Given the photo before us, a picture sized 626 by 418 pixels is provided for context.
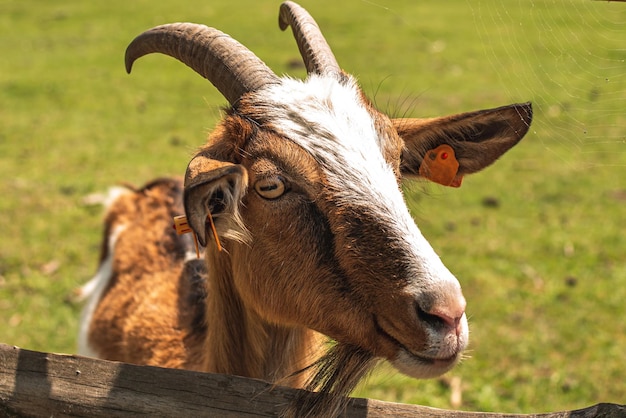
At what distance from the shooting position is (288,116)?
268 centimetres

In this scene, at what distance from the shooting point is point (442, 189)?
9.04m

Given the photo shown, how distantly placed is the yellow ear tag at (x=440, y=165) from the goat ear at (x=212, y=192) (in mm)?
920

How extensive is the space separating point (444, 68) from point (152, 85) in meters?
5.77

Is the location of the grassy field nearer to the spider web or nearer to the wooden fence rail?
the spider web

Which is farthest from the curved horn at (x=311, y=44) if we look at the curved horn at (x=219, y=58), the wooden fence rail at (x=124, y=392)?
the wooden fence rail at (x=124, y=392)

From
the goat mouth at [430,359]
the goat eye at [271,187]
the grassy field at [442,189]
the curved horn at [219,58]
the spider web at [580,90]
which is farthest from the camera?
the spider web at [580,90]

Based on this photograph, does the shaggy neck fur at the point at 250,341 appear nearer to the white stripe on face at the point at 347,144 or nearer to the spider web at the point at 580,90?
the white stripe on face at the point at 347,144

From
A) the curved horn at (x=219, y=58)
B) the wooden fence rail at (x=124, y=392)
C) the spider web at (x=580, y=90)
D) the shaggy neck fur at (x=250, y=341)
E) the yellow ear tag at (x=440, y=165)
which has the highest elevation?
the curved horn at (x=219, y=58)

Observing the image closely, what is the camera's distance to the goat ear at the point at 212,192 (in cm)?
219

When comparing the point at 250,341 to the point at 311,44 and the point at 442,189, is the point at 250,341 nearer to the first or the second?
the point at 311,44

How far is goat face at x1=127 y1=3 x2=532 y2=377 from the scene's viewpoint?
230 centimetres

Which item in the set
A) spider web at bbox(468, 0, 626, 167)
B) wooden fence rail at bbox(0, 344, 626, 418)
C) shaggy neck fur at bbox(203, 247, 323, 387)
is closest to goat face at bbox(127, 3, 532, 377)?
shaggy neck fur at bbox(203, 247, 323, 387)

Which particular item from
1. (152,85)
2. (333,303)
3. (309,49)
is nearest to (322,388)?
(333,303)

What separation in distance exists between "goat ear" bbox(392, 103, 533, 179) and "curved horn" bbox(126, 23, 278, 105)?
0.63m
